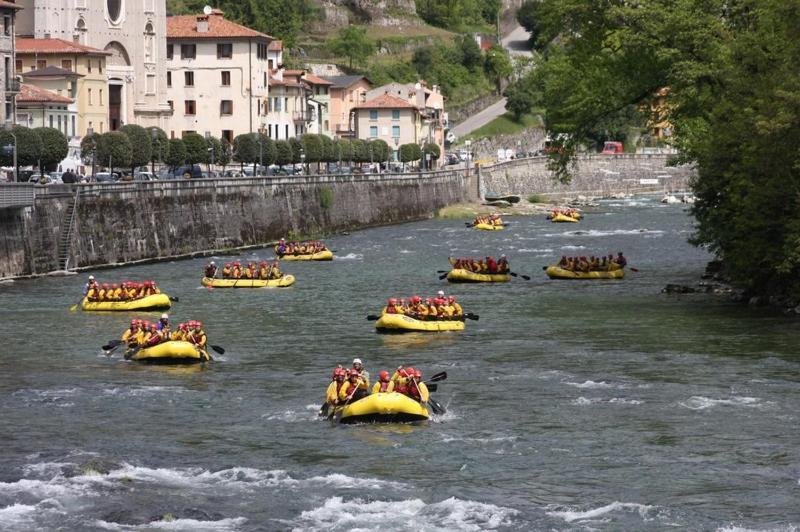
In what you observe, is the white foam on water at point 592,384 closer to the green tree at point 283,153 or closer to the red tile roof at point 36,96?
the red tile roof at point 36,96

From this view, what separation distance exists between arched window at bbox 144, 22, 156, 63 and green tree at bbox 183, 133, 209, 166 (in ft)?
72.1

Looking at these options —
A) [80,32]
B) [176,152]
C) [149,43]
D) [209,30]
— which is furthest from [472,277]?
[209,30]

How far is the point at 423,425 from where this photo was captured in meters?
44.2

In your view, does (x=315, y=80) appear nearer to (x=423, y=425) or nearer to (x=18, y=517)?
(x=423, y=425)

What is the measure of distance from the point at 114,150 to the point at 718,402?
6553cm

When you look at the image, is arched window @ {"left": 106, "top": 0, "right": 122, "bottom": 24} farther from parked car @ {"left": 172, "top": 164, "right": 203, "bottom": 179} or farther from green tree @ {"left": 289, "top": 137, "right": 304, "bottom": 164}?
parked car @ {"left": 172, "top": 164, "right": 203, "bottom": 179}

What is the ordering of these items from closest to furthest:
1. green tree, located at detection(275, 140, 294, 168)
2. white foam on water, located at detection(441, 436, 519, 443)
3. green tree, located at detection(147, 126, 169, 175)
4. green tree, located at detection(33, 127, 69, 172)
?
white foam on water, located at detection(441, 436, 519, 443), green tree, located at detection(33, 127, 69, 172), green tree, located at detection(147, 126, 169, 175), green tree, located at detection(275, 140, 294, 168)

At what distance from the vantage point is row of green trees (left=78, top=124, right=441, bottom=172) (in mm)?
106250

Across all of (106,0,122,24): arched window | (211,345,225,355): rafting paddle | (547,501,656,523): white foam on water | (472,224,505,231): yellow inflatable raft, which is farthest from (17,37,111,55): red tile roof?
(547,501,656,523): white foam on water

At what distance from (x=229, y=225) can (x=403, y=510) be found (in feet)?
235

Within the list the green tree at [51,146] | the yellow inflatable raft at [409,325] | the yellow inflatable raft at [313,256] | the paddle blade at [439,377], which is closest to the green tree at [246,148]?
the green tree at [51,146]

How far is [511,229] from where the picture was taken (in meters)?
133

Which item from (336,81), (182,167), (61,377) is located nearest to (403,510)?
(61,377)

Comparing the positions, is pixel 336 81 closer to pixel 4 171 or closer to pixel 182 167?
pixel 182 167
